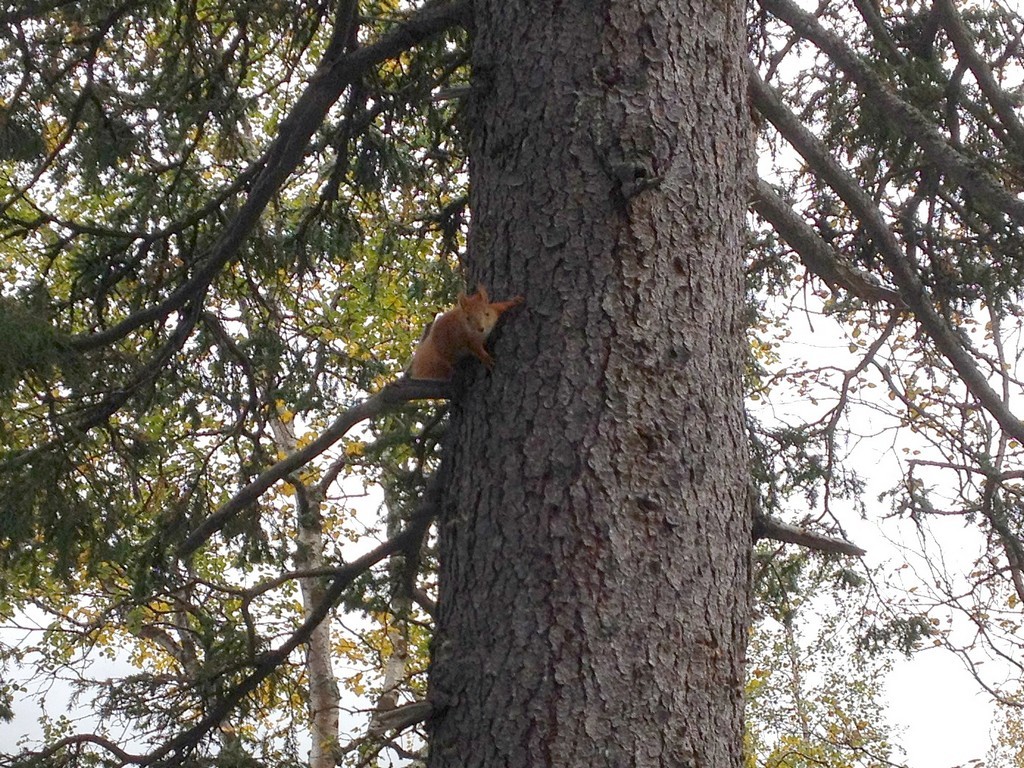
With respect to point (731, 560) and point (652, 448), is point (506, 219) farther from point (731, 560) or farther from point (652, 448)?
point (731, 560)

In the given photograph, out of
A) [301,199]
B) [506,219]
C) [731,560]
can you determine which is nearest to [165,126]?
[506,219]

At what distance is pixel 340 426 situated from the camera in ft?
7.66

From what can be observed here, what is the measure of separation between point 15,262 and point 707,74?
39.5 ft

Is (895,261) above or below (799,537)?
above

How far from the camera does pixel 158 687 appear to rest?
3.48 metres

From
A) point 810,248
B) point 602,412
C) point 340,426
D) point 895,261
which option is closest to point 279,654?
point 340,426

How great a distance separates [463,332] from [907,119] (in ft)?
7.53

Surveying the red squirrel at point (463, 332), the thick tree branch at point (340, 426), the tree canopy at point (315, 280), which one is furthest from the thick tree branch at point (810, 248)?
the thick tree branch at point (340, 426)

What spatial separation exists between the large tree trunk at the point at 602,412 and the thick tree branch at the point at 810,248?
4.39ft

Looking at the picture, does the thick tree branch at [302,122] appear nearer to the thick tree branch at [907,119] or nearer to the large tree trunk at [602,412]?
the large tree trunk at [602,412]

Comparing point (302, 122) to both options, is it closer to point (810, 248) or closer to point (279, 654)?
point (279, 654)

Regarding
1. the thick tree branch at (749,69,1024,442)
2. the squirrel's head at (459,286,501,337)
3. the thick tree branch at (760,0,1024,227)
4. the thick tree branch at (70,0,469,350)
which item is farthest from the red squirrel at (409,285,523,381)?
the thick tree branch at (760,0,1024,227)

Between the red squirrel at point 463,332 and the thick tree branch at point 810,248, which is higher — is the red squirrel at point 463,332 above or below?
below

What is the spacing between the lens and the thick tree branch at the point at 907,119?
11.4ft
